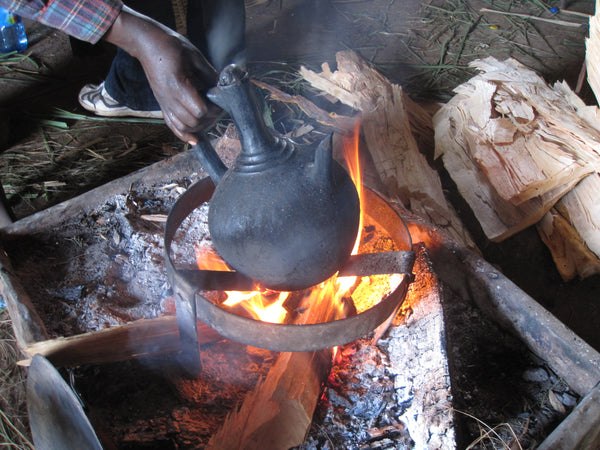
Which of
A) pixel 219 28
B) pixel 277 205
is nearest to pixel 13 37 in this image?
pixel 219 28

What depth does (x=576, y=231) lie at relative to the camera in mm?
2686

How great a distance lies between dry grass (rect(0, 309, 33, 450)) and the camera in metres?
1.98

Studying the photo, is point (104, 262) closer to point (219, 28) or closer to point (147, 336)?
point (147, 336)

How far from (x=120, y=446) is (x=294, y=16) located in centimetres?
494

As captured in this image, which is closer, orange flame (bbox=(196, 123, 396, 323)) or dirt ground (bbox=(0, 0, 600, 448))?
orange flame (bbox=(196, 123, 396, 323))

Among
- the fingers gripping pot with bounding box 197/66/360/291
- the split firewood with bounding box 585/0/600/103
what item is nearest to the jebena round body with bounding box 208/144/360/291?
the fingers gripping pot with bounding box 197/66/360/291

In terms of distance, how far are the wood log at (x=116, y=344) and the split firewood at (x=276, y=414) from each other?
35cm

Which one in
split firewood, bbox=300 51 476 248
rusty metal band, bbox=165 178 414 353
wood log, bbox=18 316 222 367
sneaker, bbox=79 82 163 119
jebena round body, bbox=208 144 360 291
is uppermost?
jebena round body, bbox=208 144 360 291

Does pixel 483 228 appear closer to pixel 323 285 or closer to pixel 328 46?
pixel 323 285

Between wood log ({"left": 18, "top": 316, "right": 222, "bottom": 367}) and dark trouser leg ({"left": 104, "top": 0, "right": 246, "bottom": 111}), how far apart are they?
7.56 ft

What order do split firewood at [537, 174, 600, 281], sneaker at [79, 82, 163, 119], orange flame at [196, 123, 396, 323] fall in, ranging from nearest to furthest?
orange flame at [196, 123, 396, 323] → split firewood at [537, 174, 600, 281] → sneaker at [79, 82, 163, 119]

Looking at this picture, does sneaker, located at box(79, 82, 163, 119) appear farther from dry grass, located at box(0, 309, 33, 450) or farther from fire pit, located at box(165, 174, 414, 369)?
fire pit, located at box(165, 174, 414, 369)

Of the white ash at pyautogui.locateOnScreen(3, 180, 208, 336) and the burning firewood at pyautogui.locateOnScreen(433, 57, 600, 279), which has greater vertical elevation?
the burning firewood at pyautogui.locateOnScreen(433, 57, 600, 279)

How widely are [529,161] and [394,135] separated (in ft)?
2.67
